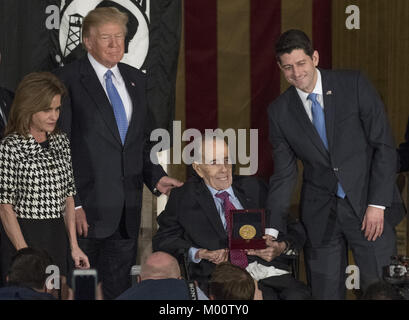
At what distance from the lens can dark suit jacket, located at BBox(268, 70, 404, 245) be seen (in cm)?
484

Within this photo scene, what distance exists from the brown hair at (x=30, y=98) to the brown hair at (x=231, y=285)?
1.68 m

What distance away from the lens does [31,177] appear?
4.82 m

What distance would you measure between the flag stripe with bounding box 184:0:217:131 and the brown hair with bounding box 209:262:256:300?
2.38m

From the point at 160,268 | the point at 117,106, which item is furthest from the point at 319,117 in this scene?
the point at 160,268

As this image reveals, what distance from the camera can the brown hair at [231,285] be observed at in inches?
146

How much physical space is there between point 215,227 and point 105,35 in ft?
4.53

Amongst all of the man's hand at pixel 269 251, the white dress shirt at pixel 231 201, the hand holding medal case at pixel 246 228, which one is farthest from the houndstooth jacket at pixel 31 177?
the man's hand at pixel 269 251

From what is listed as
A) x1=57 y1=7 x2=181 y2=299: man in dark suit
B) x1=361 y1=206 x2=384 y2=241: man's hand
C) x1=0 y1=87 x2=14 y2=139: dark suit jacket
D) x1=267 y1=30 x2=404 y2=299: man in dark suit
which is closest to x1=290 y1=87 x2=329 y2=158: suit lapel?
x1=267 y1=30 x2=404 y2=299: man in dark suit

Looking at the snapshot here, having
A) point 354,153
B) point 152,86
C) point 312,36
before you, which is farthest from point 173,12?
point 354,153

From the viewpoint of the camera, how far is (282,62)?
4.88m
